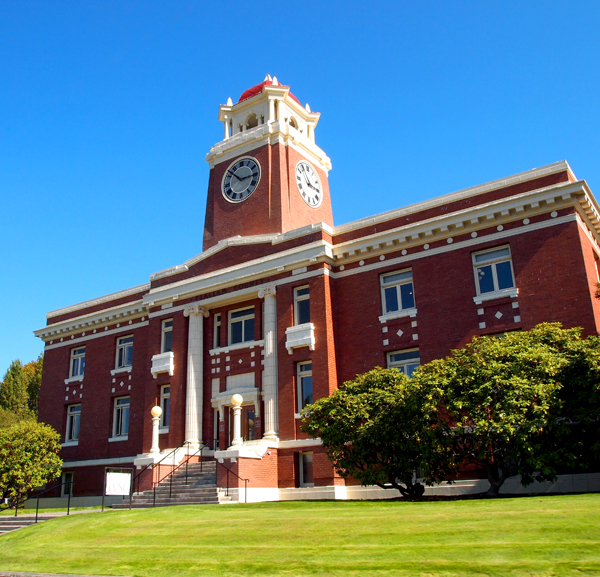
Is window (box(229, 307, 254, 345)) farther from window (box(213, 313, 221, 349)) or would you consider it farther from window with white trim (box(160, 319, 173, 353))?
window with white trim (box(160, 319, 173, 353))

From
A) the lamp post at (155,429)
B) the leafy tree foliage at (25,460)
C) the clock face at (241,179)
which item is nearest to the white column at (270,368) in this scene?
the lamp post at (155,429)

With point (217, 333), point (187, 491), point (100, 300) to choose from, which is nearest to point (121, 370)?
point (100, 300)

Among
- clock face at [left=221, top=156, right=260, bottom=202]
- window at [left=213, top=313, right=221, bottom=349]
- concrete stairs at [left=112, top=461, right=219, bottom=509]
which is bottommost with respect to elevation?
concrete stairs at [left=112, top=461, right=219, bottom=509]

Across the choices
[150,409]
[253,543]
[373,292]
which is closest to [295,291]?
[373,292]

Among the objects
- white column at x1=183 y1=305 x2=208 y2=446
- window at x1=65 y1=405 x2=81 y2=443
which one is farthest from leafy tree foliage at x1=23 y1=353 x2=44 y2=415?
white column at x1=183 y1=305 x2=208 y2=446

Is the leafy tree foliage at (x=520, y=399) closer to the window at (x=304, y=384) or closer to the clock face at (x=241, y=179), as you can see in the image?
the window at (x=304, y=384)

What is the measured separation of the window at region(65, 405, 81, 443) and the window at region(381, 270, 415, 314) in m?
19.6

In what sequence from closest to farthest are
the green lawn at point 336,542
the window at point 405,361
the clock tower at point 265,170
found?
the green lawn at point 336,542 → the window at point 405,361 → the clock tower at point 265,170

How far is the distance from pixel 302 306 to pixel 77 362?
1653cm

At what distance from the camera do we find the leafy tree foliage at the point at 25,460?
3006 cm

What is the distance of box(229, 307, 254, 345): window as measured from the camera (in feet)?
98.1

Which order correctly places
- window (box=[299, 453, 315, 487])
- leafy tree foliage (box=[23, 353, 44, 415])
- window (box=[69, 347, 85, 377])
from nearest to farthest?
window (box=[299, 453, 315, 487]), window (box=[69, 347, 85, 377]), leafy tree foliage (box=[23, 353, 44, 415])

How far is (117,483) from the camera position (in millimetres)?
20781

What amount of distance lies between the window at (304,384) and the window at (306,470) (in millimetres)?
1968
